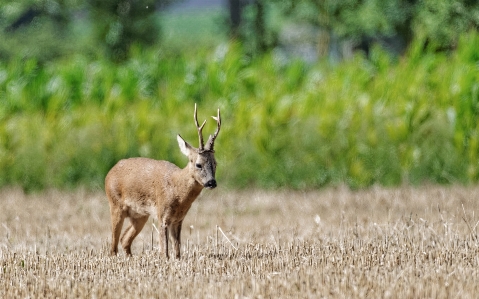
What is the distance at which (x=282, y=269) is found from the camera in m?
8.02

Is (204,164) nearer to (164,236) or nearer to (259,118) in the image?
(164,236)

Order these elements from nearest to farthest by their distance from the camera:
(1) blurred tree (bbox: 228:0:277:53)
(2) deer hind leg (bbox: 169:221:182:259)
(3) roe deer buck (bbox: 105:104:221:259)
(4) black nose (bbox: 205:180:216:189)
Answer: (4) black nose (bbox: 205:180:216:189) < (3) roe deer buck (bbox: 105:104:221:259) < (2) deer hind leg (bbox: 169:221:182:259) < (1) blurred tree (bbox: 228:0:277:53)

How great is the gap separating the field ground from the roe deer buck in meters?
0.24

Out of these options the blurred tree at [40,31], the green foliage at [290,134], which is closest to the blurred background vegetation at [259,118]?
the green foliage at [290,134]

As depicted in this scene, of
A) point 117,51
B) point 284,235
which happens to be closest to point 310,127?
point 284,235

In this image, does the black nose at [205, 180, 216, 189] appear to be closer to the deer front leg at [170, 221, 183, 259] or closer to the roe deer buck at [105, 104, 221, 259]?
the roe deer buck at [105, 104, 221, 259]

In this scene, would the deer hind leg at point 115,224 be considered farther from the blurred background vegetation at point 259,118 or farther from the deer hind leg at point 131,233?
the blurred background vegetation at point 259,118

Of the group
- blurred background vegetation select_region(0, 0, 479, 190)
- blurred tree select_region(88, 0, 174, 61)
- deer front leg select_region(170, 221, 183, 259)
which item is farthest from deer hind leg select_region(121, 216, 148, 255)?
blurred tree select_region(88, 0, 174, 61)

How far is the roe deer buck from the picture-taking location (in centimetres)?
855

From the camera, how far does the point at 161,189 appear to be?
8969 mm

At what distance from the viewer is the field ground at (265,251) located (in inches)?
286

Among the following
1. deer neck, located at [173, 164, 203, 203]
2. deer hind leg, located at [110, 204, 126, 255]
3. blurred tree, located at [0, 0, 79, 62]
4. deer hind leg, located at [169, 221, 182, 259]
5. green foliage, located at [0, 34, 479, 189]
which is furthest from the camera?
blurred tree, located at [0, 0, 79, 62]

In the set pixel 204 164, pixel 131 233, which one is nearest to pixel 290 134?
pixel 131 233

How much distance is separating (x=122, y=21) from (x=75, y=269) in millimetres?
21503
